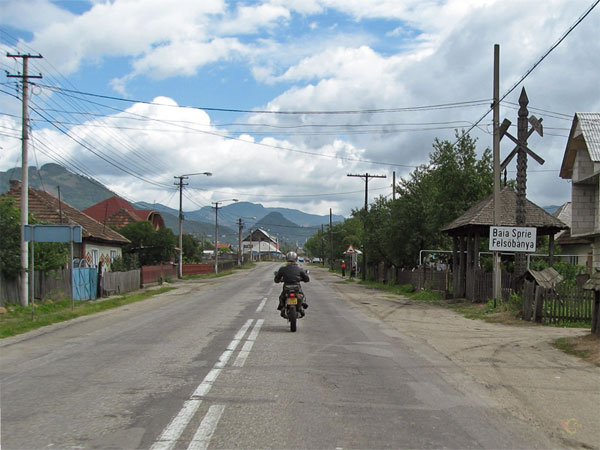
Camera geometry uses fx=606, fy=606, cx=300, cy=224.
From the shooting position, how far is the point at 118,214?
199 feet

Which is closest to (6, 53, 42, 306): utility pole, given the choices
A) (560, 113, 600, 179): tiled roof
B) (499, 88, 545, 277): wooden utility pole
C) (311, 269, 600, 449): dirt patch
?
(311, 269, 600, 449): dirt patch

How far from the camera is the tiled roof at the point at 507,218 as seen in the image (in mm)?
21891

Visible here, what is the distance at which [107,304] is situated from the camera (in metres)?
22.8

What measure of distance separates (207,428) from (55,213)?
1157 inches

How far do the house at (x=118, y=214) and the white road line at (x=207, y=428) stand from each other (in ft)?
176

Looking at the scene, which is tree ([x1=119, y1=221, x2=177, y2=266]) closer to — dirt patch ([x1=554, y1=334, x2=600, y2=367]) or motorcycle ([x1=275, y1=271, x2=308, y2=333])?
motorcycle ([x1=275, y1=271, x2=308, y2=333])

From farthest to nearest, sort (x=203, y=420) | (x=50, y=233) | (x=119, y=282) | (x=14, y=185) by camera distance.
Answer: (x=14, y=185), (x=119, y=282), (x=50, y=233), (x=203, y=420)

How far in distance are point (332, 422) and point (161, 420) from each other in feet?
5.53

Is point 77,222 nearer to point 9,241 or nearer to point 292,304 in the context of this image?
point 9,241

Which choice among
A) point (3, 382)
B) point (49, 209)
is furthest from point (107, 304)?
point (3, 382)

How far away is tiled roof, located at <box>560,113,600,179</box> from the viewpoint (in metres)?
22.4

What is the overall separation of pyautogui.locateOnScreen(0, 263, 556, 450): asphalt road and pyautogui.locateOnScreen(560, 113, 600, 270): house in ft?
50.6

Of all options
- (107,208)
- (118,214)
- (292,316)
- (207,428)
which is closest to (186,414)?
(207,428)

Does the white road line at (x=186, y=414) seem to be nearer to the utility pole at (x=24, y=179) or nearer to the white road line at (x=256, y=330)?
the white road line at (x=256, y=330)
